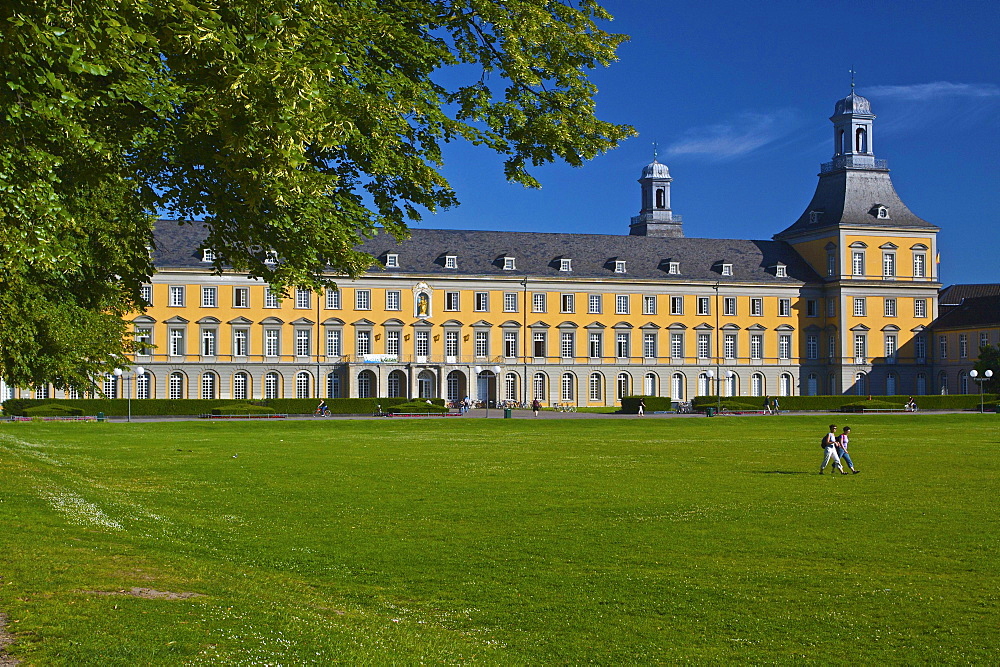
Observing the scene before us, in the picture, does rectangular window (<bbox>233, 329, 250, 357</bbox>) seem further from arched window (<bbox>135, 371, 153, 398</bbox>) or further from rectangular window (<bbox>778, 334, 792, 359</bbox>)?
rectangular window (<bbox>778, 334, 792, 359</bbox>)

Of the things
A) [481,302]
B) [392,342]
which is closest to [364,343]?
[392,342]

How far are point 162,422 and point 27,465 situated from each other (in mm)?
30410

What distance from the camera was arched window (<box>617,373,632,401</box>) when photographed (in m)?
94.6

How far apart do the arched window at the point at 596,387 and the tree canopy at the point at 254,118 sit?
2989 inches

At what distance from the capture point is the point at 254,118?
10078 mm

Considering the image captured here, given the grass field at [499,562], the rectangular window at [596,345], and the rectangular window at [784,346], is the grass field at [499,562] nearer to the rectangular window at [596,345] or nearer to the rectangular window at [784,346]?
the rectangular window at [596,345]

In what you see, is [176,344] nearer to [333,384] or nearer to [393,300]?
[333,384]

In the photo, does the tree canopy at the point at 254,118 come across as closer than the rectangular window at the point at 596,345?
Yes

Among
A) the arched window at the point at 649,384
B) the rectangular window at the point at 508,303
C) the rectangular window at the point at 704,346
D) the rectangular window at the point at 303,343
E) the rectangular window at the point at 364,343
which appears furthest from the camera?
the rectangular window at the point at 704,346

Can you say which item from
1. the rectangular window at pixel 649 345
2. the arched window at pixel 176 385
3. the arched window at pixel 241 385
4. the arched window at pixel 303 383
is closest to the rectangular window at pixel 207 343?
the arched window at pixel 176 385

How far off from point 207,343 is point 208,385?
3089 mm

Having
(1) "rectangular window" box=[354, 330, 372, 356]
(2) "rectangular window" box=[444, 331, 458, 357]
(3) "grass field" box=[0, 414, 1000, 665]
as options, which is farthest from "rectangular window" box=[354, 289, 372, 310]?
(3) "grass field" box=[0, 414, 1000, 665]

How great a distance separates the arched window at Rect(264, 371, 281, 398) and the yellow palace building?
0.41 ft

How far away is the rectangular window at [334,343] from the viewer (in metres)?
88.8
